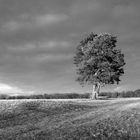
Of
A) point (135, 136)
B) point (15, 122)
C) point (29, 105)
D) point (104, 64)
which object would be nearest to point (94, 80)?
point (104, 64)

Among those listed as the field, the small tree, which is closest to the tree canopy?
the small tree

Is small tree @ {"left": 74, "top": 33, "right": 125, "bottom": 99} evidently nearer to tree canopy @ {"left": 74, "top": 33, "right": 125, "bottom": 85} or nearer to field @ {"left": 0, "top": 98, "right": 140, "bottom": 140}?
tree canopy @ {"left": 74, "top": 33, "right": 125, "bottom": 85}

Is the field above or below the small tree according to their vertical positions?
below

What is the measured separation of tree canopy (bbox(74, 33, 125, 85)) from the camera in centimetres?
6675

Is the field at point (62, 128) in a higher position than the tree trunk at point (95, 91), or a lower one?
lower

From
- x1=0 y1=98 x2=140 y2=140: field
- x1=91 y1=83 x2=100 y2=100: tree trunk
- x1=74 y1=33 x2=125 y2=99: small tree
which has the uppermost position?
x1=74 y1=33 x2=125 y2=99: small tree

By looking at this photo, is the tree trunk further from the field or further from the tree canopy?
the field

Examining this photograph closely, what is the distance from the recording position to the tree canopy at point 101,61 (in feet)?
219

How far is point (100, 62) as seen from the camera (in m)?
68.0

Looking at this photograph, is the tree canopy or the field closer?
the field

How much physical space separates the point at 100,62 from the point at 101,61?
43 cm

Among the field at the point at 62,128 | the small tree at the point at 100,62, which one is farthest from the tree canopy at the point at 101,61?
the field at the point at 62,128

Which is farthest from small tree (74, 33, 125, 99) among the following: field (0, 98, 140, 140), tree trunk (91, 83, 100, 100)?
field (0, 98, 140, 140)

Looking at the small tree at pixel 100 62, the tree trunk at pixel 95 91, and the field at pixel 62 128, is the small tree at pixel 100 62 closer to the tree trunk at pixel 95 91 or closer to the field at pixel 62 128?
the tree trunk at pixel 95 91
